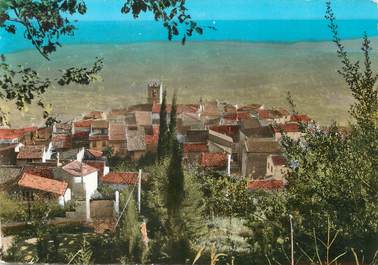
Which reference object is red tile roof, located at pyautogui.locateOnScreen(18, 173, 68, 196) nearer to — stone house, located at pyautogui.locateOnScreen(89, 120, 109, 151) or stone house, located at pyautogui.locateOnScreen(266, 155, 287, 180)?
stone house, located at pyautogui.locateOnScreen(89, 120, 109, 151)

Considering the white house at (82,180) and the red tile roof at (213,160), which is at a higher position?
the red tile roof at (213,160)

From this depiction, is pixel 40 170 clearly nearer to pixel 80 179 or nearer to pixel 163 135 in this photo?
pixel 80 179

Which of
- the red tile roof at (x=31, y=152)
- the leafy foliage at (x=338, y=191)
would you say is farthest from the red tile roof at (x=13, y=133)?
the leafy foliage at (x=338, y=191)

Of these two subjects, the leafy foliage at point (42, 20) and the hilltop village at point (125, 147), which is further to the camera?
the hilltop village at point (125, 147)

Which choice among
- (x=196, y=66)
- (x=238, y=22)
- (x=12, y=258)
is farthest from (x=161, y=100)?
(x=12, y=258)

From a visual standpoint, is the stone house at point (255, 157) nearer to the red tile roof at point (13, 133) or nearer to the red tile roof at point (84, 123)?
the red tile roof at point (84, 123)

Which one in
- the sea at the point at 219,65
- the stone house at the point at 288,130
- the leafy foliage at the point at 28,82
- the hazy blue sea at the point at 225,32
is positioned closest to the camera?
the leafy foliage at the point at 28,82

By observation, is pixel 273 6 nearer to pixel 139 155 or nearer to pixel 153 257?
pixel 139 155
